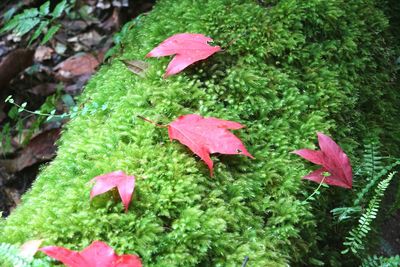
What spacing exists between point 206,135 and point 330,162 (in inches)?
21.5

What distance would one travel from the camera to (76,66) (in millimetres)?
3949

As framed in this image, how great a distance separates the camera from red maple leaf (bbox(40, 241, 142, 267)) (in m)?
1.27

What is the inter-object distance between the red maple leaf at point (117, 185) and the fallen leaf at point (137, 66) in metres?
0.74

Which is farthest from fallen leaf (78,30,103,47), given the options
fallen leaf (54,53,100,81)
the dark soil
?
fallen leaf (54,53,100,81)

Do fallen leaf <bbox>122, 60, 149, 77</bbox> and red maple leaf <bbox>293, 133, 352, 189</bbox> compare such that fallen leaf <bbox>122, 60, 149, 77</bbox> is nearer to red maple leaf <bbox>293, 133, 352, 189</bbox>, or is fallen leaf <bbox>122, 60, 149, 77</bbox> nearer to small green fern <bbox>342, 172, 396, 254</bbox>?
red maple leaf <bbox>293, 133, 352, 189</bbox>

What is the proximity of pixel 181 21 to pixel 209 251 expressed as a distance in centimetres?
135

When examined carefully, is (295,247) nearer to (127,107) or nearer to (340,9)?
(127,107)

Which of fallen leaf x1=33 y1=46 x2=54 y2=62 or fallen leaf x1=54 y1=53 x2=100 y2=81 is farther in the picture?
fallen leaf x1=33 y1=46 x2=54 y2=62

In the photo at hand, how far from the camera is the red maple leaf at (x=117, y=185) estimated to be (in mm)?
1427

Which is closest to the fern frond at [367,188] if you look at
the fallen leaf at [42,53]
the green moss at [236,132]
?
the green moss at [236,132]

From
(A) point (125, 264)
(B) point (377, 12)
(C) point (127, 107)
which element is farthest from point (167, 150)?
(B) point (377, 12)

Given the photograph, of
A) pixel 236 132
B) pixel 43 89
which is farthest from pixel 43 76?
pixel 236 132

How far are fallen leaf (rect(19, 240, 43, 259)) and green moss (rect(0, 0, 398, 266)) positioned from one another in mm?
43

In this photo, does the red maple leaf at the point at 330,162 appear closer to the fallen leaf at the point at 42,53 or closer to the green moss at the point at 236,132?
the green moss at the point at 236,132
